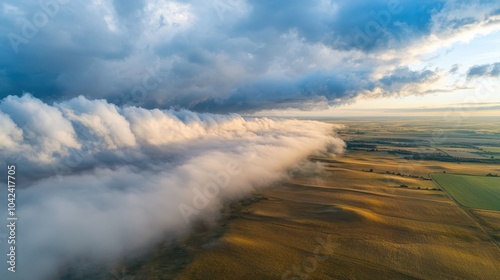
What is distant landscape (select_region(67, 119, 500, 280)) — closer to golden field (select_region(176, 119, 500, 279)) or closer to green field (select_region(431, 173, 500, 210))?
golden field (select_region(176, 119, 500, 279))

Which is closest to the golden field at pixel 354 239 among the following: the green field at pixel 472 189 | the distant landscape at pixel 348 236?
the distant landscape at pixel 348 236

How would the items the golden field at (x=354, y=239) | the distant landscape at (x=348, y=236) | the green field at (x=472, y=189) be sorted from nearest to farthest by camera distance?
the golden field at (x=354, y=239) < the distant landscape at (x=348, y=236) < the green field at (x=472, y=189)

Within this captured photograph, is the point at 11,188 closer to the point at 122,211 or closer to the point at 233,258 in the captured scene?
the point at 122,211

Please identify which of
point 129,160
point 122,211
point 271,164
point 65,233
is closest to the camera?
point 65,233

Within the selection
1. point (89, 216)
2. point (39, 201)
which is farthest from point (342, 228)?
point (39, 201)

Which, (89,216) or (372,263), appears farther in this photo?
(89,216)

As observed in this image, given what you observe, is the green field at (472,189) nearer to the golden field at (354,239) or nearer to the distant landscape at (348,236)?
the distant landscape at (348,236)

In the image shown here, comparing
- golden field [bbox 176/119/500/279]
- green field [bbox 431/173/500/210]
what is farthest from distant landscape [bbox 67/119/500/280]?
green field [bbox 431/173/500/210]

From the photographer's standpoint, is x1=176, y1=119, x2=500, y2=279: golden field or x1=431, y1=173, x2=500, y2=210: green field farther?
x1=431, y1=173, x2=500, y2=210: green field
